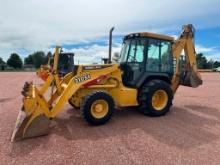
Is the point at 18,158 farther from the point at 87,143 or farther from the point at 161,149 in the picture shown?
the point at 161,149

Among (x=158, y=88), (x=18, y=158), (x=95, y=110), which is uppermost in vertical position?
(x=158, y=88)

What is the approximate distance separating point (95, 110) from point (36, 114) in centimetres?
149

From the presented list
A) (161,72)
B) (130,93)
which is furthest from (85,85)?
(161,72)

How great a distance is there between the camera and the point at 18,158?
15.4 feet

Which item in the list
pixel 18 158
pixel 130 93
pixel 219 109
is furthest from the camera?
pixel 219 109

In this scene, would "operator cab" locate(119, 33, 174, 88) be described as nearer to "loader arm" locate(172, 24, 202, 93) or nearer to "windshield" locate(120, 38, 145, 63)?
"windshield" locate(120, 38, 145, 63)

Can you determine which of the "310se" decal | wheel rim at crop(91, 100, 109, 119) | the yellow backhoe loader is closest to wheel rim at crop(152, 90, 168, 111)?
the yellow backhoe loader

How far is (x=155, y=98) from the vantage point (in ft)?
26.1

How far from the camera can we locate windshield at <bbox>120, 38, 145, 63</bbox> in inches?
302

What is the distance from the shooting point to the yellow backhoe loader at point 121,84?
5.94 meters

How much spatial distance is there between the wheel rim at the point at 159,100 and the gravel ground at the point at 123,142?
392 millimetres

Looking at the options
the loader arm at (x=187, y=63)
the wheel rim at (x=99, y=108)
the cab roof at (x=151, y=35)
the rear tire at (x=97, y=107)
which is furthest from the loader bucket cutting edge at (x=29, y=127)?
the loader arm at (x=187, y=63)

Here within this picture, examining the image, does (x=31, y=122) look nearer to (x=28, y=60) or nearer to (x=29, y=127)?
(x=29, y=127)

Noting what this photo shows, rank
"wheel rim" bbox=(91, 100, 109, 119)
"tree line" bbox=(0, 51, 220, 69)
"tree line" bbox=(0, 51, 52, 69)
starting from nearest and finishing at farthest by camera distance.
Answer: "wheel rim" bbox=(91, 100, 109, 119), "tree line" bbox=(0, 51, 220, 69), "tree line" bbox=(0, 51, 52, 69)
